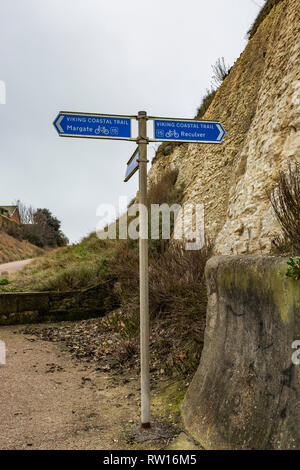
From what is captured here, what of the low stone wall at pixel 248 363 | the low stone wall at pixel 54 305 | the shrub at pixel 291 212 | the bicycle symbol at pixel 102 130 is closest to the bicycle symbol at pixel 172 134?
the bicycle symbol at pixel 102 130

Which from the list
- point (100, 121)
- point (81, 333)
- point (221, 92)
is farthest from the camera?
point (221, 92)

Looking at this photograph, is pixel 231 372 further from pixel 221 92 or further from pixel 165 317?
pixel 221 92

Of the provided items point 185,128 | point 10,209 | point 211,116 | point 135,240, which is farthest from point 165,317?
point 10,209

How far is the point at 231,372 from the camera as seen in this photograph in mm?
3061

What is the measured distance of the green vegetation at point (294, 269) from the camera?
2484 millimetres

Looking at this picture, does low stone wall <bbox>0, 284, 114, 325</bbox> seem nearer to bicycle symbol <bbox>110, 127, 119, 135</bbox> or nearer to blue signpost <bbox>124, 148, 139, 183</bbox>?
blue signpost <bbox>124, 148, 139, 183</bbox>

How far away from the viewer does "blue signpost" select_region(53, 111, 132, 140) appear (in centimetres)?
343

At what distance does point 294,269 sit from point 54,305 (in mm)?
7839

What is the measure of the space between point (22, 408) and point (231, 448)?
2.74m

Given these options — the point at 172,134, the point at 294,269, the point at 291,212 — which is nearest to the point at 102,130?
the point at 172,134

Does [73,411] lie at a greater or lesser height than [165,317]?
lesser

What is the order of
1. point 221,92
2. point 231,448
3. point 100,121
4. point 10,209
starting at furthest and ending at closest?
point 10,209, point 221,92, point 100,121, point 231,448

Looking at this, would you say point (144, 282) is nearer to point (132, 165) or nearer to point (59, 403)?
point (132, 165)

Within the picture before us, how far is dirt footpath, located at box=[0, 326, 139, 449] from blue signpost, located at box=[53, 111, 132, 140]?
9.39 feet
